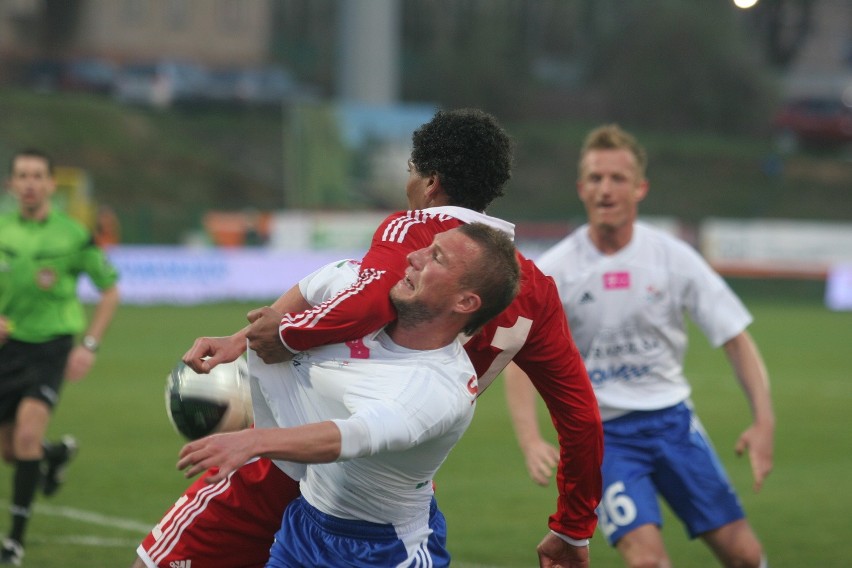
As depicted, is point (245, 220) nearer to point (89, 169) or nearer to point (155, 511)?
point (89, 169)

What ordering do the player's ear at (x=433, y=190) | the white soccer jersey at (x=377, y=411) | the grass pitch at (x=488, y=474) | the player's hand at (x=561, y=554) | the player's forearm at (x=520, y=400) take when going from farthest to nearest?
the grass pitch at (x=488, y=474) < the player's forearm at (x=520, y=400) < the player's hand at (x=561, y=554) < the player's ear at (x=433, y=190) < the white soccer jersey at (x=377, y=411)

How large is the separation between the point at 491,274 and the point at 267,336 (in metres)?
0.70

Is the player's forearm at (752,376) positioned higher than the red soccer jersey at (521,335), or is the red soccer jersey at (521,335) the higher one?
the red soccer jersey at (521,335)

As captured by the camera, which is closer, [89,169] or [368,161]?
[368,161]

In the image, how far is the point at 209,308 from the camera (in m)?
24.8

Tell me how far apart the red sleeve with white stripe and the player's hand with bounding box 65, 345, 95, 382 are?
14.7 feet

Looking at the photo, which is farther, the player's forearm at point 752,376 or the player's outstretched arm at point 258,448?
the player's forearm at point 752,376

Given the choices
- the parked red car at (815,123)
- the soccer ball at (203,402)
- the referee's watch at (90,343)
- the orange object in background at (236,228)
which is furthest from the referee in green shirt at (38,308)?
the parked red car at (815,123)

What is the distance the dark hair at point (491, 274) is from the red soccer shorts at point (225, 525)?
99 cm

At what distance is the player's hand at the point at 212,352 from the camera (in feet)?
13.3

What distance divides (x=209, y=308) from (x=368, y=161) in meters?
9.80

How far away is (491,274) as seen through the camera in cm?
391

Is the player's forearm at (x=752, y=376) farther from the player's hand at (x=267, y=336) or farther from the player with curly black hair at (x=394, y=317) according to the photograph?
the player's hand at (x=267, y=336)

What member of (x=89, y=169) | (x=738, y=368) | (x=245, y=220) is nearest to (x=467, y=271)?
(x=738, y=368)
